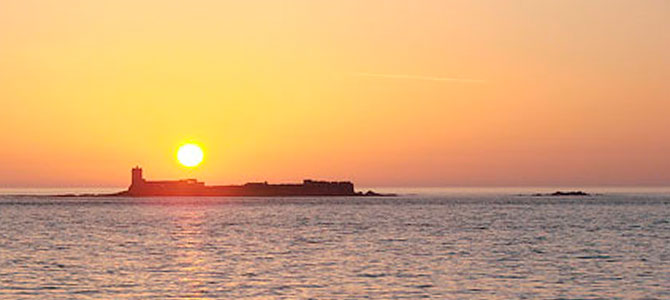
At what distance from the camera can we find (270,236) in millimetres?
89312

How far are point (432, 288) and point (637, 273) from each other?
13462mm

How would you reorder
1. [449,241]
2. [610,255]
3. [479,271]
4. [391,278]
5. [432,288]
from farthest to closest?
1. [449,241]
2. [610,255]
3. [479,271]
4. [391,278]
5. [432,288]

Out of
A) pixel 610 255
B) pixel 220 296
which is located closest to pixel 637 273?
pixel 610 255

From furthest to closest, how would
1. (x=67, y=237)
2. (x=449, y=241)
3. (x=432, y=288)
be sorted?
(x=67, y=237) → (x=449, y=241) → (x=432, y=288)

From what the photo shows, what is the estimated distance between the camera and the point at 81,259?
60.3 meters

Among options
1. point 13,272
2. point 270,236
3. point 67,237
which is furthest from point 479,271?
point 67,237

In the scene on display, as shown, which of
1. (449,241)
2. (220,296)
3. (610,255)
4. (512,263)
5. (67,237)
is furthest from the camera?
(67,237)

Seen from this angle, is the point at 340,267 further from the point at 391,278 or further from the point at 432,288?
the point at 432,288

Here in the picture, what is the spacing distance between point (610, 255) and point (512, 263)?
391 inches

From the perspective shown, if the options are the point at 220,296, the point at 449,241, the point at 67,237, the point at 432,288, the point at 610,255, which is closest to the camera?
the point at 220,296

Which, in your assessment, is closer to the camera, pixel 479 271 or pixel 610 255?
pixel 479 271

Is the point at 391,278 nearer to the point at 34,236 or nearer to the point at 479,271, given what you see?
the point at 479,271

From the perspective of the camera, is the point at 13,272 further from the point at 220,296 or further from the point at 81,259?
the point at 220,296

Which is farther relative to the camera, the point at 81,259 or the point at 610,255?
the point at 610,255
